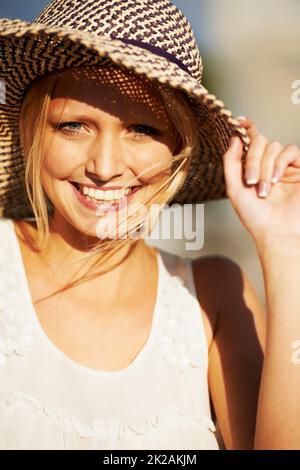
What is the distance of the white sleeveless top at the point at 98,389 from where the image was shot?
5.65 ft

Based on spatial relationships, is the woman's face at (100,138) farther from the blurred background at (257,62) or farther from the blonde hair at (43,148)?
the blurred background at (257,62)

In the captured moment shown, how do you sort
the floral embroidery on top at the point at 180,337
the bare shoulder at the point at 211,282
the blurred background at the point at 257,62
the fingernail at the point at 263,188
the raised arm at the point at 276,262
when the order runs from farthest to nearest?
the blurred background at the point at 257,62, the bare shoulder at the point at 211,282, the floral embroidery on top at the point at 180,337, the fingernail at the point at 263,188, the raised arm at the point at 276,262

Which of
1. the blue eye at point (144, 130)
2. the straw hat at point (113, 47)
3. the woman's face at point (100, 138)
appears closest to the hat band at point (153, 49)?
the straw hat at point (113, 47)

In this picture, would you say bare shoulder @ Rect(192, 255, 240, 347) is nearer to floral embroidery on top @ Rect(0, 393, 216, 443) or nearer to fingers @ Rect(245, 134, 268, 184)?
floral embroidery on top @ Rect(0, 393, 216, 443)

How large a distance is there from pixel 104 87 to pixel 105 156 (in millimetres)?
219

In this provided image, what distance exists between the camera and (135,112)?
5.70 ft

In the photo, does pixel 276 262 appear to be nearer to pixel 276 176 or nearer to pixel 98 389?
pixel 276 176

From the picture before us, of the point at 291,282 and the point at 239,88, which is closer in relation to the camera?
the point at 291,282

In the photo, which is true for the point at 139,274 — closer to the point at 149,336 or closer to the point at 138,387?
the point at 149,336

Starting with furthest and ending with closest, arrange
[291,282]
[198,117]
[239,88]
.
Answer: [239,88], [198,117], [291,282]

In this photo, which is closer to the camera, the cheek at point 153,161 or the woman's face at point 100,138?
the woman's face at point 100,138

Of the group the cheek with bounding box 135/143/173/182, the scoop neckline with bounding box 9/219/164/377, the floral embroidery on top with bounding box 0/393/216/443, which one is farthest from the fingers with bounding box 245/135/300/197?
the floral embroidery on top with bounding box 0/393/216/443

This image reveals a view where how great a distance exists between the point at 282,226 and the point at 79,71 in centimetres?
83
